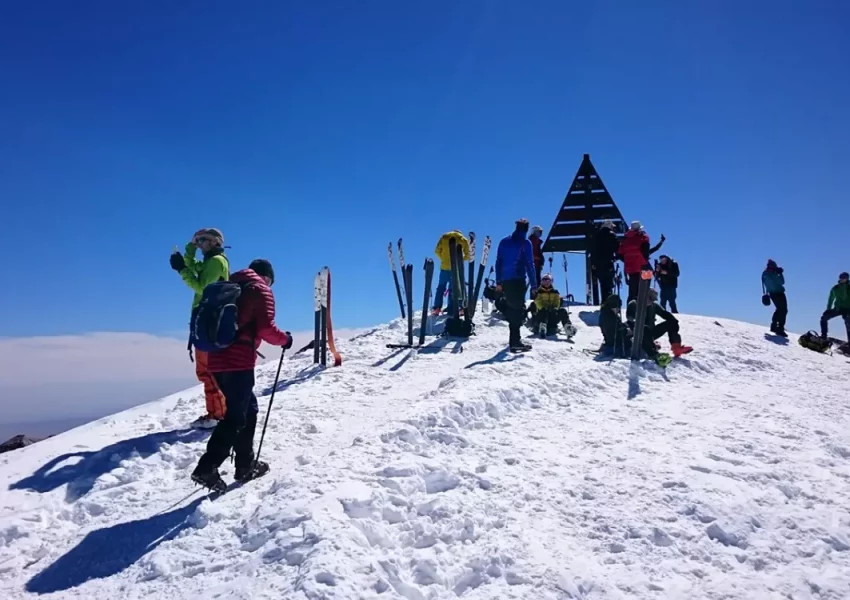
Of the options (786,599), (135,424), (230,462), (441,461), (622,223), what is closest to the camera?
(786,599)

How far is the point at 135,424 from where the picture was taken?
7.47m

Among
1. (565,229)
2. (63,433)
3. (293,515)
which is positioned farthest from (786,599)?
(565,229)

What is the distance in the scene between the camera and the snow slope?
3.88 meters

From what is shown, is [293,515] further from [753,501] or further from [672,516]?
[753,501]

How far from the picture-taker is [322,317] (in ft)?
35.8

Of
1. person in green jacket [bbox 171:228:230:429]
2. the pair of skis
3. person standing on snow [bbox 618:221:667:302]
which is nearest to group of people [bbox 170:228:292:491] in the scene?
person in green jacket [bbox 171:228:230:429]

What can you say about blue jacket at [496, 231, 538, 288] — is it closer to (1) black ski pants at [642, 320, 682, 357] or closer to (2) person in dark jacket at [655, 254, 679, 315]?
(1) black ski pants at [642, 320, 682, 357]

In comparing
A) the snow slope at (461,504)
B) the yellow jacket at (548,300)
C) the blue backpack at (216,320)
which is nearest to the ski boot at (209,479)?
the snow slope at (461,504)

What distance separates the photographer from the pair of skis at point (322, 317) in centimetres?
1073

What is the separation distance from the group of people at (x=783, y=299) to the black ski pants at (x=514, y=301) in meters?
8.08

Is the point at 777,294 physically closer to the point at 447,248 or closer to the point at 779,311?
the point at 779,311

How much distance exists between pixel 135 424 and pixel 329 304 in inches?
170

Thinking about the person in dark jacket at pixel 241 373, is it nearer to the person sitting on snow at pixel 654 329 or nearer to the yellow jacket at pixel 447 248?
the person sitting on snow at pixel 654 329

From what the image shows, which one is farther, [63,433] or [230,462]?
[63,433]
